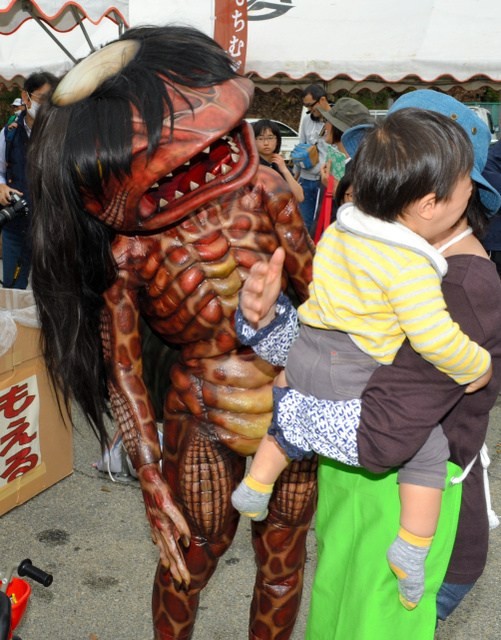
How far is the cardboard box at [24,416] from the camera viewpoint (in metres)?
3.14

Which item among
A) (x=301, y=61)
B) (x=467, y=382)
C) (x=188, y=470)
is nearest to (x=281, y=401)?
(x=467, y=382)

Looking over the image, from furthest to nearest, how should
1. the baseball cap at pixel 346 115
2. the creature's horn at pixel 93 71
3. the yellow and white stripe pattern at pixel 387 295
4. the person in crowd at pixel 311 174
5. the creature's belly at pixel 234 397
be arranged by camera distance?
the person in crowd at pixel 311 174 → the baseball cap at pixel 346 115 → the creature's belly at pixel 234 397 → the creature's horn at pixel 93 71 → the yellow and white stripe pattern at pixel 387 295

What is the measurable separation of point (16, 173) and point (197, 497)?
11.8ft

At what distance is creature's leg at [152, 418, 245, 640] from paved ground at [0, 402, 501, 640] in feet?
2.01

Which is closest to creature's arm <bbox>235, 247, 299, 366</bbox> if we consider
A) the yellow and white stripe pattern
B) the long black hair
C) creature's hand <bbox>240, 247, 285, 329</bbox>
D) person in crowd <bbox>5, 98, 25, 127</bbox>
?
creature's hand <bbox>240, 247, 285, 329</bbox>

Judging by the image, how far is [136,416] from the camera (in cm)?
182

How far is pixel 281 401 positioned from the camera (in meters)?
1.52

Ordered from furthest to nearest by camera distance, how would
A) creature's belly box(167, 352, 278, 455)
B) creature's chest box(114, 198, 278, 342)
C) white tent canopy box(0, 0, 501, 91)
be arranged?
1. white tent canopy box(0, 0, 501, 91)
2. creature's belly box(167, 352, 278, 455)
3. creature's chest box(114, 198, 278, 342)

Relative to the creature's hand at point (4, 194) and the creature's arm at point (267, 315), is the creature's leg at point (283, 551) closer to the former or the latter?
the creature's arm at point (267, 315)

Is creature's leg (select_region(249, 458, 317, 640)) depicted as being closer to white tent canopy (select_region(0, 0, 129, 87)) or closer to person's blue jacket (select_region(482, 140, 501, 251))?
person's blue jacket (select_region(482, 140, 501, 251))

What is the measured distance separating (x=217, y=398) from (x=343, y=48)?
5150 millimetres

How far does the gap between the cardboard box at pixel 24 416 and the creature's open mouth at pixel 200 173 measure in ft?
5.27

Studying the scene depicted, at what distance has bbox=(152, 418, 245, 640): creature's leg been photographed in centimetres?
189

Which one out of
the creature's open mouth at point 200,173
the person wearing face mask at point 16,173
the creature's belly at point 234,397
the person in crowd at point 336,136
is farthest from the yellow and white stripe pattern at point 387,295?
the person wearing face mask at point 16,173
